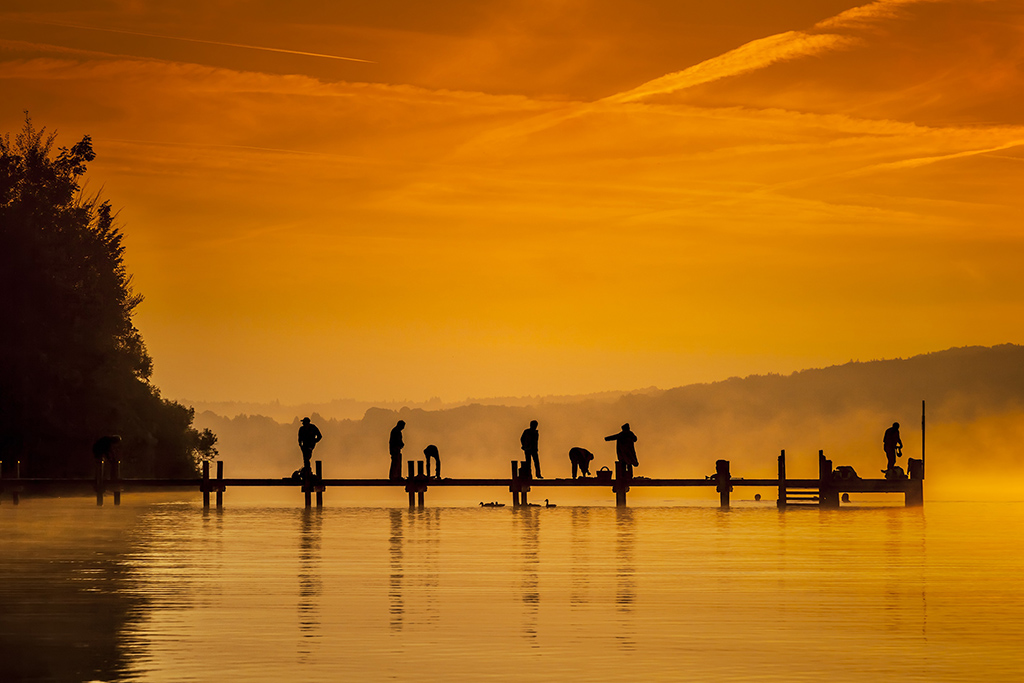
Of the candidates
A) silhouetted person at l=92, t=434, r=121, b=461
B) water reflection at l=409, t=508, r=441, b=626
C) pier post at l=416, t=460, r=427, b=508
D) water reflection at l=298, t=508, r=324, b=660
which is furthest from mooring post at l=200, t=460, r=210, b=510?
water reflection at l=298, t=508, r=324, b=660

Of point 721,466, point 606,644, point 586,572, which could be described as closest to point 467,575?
point 586,572

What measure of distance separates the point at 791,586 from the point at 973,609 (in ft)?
10.9

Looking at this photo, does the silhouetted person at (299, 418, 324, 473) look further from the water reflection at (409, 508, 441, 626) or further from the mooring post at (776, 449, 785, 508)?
the mooring post at (776, 449, 785, 508)

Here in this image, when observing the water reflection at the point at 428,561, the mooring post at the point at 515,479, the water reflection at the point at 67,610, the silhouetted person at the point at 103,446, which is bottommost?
the water reflection at the point at 428,561

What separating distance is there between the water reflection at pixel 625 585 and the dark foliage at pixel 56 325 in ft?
84.4

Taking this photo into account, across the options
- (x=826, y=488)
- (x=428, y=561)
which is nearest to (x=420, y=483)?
(x=826, y=488)

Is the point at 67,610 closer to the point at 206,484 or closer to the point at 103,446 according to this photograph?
the point at 206,484

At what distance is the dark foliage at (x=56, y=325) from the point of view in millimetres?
54781

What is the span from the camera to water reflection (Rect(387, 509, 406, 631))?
16688 mm

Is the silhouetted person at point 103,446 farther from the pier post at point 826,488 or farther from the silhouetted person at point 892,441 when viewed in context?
the silhouetted person at point 892,441

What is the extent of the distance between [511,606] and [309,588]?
3454 millimetres

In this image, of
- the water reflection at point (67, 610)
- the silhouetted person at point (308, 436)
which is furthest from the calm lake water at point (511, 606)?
the silhouetted person at point (308, 436)

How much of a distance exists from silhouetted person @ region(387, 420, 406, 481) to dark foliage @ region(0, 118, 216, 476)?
9872mm

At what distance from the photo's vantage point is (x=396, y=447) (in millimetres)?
50938
